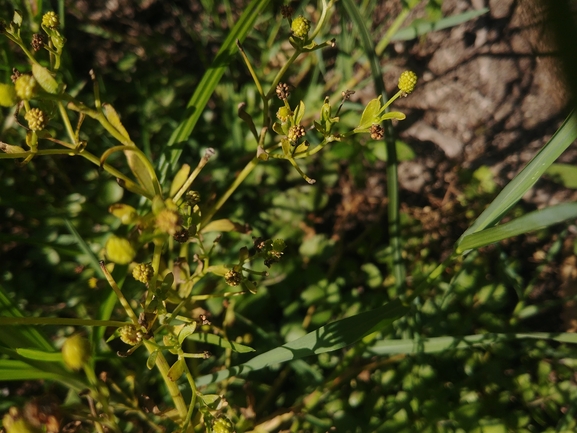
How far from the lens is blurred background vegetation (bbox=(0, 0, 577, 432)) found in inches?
Result: 53.1

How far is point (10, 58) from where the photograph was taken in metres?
1.19

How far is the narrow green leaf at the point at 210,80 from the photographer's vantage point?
3.48 ft

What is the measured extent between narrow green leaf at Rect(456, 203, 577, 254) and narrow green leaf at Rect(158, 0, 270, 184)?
2.28 feet

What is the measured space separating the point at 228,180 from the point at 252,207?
0.16m

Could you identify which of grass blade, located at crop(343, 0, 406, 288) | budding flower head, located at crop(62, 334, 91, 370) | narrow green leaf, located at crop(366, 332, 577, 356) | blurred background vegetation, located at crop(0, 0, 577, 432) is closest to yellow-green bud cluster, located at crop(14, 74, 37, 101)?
budding flower head, located at crop(62, 334, 91, 370)

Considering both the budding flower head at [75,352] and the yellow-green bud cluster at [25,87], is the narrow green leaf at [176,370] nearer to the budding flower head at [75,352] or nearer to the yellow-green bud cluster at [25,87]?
the budding flower head at [75,352]

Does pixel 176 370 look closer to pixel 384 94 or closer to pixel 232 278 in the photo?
pixel 232 278

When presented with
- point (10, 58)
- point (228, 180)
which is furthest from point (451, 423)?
point (10, 58)

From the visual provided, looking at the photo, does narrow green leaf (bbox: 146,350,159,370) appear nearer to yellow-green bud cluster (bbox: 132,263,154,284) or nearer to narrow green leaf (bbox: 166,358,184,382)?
narrow green leaf (bbox: 166,358,184,382)

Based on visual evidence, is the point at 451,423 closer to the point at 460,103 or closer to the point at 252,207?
the point at 252,207

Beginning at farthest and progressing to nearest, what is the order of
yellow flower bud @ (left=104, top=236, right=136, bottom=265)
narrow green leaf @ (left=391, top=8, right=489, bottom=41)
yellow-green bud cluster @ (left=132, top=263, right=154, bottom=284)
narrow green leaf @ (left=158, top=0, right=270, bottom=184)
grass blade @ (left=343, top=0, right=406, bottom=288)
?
narrow green leaf @ (left=391, top=8, right=489, bottom=41)
grass blade @ (left=343, top=0, right=406, bottom=288)
narrow green leaf @ (left=158, top=0, right=270, bottom=184)
yellow-green bud cluster @ (left=132, top=263, right=154, bottom=284)
yellow flower bud @ (left=104, top=236, right=136, bottom=265)

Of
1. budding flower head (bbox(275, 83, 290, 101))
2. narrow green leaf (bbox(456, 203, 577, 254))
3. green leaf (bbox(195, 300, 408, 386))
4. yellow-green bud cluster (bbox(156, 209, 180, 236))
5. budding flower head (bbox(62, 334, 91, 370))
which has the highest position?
narrow green leaf (bbox(456, 203, 577, 254))

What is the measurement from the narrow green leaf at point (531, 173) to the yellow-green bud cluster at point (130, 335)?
2.11 ft

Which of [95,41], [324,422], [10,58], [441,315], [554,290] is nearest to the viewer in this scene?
[10,58]
